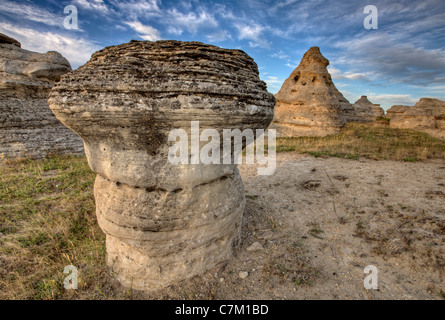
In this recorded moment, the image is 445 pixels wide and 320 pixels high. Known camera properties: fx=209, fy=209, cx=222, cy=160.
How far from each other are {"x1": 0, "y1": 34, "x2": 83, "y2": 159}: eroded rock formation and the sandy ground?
24.3 feet

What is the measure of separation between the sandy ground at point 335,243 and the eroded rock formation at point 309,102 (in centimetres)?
832

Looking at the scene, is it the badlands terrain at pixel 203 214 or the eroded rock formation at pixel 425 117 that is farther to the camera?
the eroded rock formation at pixel 425 117

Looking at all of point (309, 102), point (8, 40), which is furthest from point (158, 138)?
point (309, 102)

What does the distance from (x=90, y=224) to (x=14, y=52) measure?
8.01 meters

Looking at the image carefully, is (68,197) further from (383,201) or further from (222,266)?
(383,201)

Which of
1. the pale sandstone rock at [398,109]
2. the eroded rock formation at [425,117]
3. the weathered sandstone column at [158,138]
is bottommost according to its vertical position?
the weathered sandstone column at [158,138]

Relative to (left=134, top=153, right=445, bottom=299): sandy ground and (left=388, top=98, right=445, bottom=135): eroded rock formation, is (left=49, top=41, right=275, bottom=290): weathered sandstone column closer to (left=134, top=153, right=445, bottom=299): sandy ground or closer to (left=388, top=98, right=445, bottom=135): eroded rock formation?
(left=134, top=153, right=445, bottom=299): sandy ground

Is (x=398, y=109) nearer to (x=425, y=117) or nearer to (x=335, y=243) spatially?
(x=425, y=117)

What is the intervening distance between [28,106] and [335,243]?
10171mm

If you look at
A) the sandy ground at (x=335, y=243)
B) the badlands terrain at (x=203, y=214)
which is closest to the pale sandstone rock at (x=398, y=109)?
the sandy ground at (x=335, y=243)

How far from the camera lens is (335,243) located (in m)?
3.11

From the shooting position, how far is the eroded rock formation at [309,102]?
1330 centimetres

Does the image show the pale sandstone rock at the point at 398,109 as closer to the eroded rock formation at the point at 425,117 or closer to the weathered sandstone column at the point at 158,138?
the eroded rock formation at the point at 425,117

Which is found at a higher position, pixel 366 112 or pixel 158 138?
pixel 366 112
